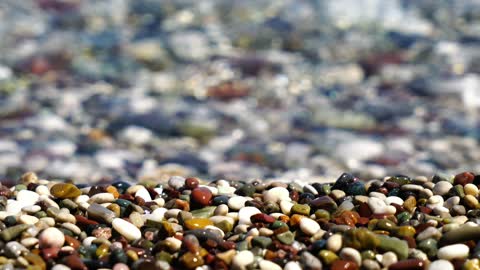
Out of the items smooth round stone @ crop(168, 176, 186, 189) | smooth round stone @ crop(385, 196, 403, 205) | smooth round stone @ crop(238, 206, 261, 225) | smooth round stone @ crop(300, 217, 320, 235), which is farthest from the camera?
smooth round stone @ crop(168, 176, 186, 189)

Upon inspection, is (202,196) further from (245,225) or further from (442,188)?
(442,188)

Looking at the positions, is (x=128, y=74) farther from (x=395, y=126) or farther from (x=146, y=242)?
(x=146, y=242)

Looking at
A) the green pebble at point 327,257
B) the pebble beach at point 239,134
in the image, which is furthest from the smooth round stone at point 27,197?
the green pebble at point 327,257

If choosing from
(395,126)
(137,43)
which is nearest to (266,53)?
(137,43)

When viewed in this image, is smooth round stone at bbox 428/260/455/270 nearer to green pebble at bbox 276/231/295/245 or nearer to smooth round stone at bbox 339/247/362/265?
smooth round stone at bbox 339/247/362/265

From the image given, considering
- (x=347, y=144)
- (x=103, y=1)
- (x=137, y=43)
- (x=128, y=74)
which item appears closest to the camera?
(x=347, y=144)

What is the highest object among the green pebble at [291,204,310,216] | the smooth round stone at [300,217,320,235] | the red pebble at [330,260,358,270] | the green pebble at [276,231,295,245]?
the green pebble at [291,204,310,216]

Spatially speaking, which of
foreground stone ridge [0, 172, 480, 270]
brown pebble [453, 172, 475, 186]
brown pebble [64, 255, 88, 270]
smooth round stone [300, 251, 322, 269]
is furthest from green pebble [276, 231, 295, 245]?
brown pebble [453, 172, 475, 186]
